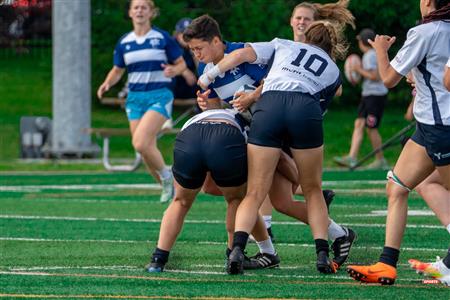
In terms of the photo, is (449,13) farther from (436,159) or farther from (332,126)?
(332,126)

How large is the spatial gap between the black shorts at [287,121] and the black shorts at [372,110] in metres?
11.0

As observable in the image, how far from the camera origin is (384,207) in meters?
13.6

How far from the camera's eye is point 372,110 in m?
19.4

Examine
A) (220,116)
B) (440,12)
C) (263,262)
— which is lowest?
(263,262)

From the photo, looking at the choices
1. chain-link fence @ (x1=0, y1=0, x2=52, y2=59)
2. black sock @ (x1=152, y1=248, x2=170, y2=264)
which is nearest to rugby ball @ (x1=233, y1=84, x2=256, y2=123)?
black sock @ (x1=152, y1=248, x2=170, y2=264)

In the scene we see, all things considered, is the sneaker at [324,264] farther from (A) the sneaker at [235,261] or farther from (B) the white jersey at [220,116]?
(B) the white jersey at [220,116]

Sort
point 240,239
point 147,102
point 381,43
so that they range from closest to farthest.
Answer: point 381,43, point 240,239, point 147,102

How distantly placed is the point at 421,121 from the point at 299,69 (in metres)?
1.01

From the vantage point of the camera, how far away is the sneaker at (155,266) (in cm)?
846

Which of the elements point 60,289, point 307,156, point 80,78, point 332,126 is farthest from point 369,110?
point 60,289

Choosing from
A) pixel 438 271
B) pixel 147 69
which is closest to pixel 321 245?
pixel 438 271

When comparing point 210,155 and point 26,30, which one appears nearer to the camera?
point 210,155

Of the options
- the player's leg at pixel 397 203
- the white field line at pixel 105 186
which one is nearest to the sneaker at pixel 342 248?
the player's leg at pixel 397 203

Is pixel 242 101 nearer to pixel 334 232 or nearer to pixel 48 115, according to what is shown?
pixel 334 232
